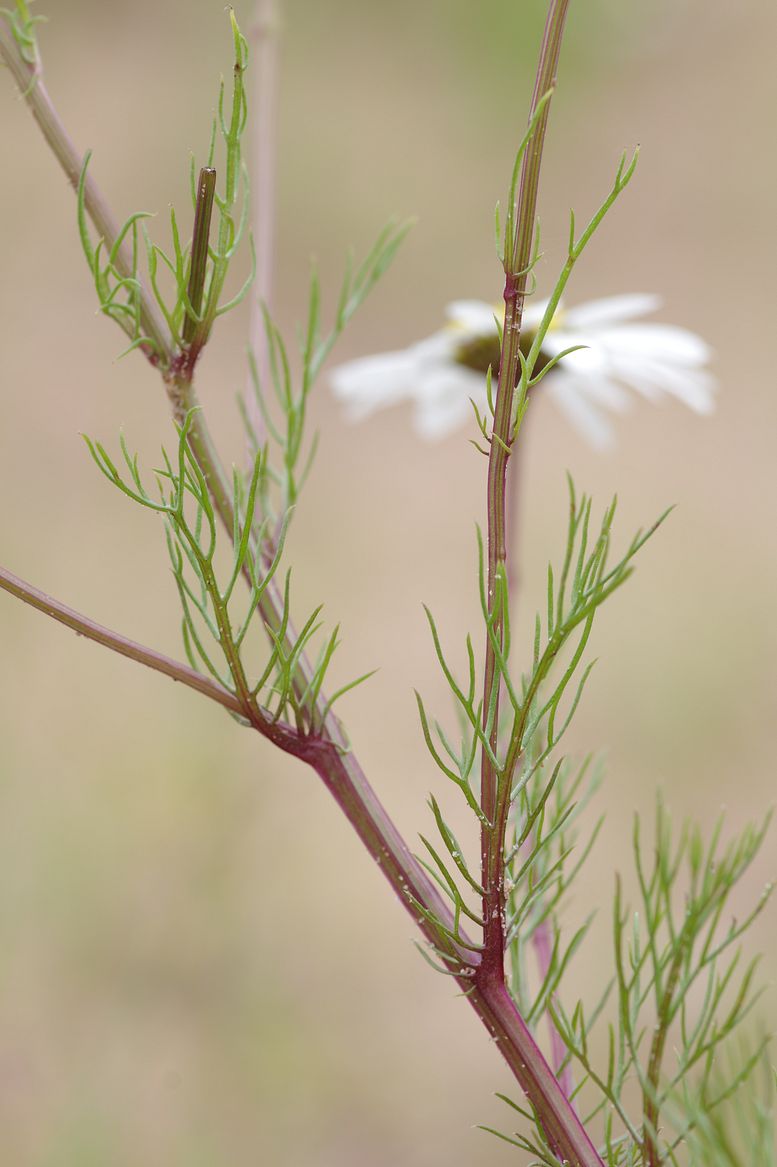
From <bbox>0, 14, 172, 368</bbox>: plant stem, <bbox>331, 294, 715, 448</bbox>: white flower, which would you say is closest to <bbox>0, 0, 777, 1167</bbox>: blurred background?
<bbox>0, 14, 172, 368</bbox>: plant stem

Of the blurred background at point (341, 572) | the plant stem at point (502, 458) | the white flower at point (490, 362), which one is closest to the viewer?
the plant stem at point (502, 458)

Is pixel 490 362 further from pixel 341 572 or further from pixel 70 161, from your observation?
pixel 341 572

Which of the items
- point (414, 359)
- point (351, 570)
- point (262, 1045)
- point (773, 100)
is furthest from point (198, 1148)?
point (773, 100)

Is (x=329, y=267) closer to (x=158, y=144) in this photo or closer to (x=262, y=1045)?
(x=158, y=144)

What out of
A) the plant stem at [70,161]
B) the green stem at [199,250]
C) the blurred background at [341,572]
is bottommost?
the green stem at [199,250]

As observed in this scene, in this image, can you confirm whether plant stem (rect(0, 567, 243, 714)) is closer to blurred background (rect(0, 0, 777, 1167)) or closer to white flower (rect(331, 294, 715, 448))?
blurred background (rect(0, 0, 777, 1167))

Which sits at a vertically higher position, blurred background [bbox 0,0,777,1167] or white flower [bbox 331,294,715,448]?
blurred background [bbox 0,0,777,1167]

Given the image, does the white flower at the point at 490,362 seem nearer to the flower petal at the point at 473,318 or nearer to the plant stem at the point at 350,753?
the flower petal at the point at 473,318

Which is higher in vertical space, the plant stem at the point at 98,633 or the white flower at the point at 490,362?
the white flower at the point at 490,362

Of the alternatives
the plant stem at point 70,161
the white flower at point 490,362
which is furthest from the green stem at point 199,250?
the white flower at point 490,362
